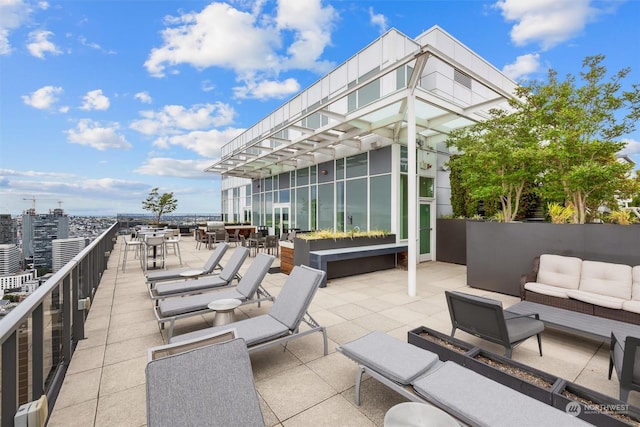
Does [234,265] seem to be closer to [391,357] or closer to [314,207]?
[391,357]

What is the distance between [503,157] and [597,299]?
3509 mm

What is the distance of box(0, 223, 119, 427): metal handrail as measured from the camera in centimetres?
159

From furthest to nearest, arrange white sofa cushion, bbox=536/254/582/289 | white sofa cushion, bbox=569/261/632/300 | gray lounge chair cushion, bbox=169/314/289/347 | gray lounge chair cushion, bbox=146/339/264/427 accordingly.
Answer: white sofa cushion, bbox=536/254/582/289 → white sofa cushion, bbox=569/261/632/300 → gray lounge chair cushion, bbox=169/314/289/347 → gray lounge chair cushion, bbox=146/339/264/427

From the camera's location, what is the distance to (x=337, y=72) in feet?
35.9

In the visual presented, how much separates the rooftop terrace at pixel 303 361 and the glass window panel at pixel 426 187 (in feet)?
14.8

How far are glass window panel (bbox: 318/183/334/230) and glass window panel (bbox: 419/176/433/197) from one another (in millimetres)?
3464

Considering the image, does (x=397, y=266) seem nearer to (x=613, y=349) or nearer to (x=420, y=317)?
(x=420, y=317)

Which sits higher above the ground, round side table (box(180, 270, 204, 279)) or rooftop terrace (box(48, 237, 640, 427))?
round side table (box(180, 270, 204, 279))

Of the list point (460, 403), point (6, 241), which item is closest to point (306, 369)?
point (460, 403)

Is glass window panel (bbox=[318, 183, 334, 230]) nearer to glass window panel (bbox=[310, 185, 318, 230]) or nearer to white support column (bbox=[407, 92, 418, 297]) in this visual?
glass window panel (bbox=[310, 185, 318, 230])

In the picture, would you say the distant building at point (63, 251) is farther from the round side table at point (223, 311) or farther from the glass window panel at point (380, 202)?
the glass window panel at point (380, 202)

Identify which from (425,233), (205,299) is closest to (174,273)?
(205,299)

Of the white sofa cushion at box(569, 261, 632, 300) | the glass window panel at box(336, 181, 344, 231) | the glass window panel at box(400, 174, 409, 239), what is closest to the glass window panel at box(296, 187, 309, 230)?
the glass window panel at box(336, 181, 344, 231)

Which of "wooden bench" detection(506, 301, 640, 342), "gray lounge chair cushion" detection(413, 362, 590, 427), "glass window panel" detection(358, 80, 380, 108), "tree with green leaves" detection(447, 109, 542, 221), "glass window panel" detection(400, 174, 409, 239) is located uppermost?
"glass window panel" detection(358, 80, 380, 108)
